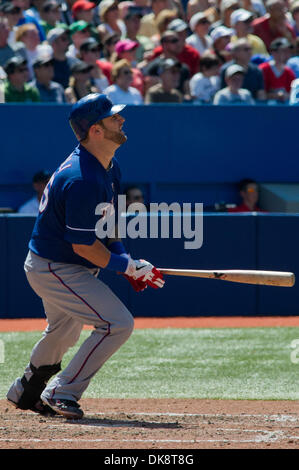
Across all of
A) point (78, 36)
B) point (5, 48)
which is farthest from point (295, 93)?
point (5, 48)

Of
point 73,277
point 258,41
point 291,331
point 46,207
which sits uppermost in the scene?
point 258,41

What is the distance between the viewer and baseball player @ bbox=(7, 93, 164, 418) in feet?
17.8

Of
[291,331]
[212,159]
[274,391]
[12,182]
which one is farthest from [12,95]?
[274,391]

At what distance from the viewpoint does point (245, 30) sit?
12.9m

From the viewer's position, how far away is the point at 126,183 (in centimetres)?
1163

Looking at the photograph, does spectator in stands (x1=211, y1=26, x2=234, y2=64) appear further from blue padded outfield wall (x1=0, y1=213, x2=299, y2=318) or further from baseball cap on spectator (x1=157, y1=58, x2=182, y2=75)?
blue padded outfield wall (x1=0, y1=213, x2=299, y2=318)

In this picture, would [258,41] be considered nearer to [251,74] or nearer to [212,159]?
[251,74]

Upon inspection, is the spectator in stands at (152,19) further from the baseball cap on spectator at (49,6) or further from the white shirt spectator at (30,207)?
the white shirt spectator at (30,207)

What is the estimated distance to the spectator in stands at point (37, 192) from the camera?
35.6 feet

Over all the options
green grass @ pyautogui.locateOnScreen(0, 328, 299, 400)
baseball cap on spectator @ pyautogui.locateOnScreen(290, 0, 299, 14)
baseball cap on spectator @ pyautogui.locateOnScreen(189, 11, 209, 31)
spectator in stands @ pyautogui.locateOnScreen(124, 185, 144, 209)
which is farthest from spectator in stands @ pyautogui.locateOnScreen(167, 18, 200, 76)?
green grass @ pyautogui.locateOnScreen(0, 328, 299, 400)

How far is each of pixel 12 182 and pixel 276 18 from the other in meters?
5.13

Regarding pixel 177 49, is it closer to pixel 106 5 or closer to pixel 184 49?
pixel 184 49

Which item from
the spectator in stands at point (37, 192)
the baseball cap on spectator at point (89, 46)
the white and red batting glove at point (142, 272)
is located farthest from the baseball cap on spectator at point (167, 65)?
the white and red batting glove at point (142, 272)

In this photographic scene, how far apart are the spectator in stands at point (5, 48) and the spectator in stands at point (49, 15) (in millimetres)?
1275
